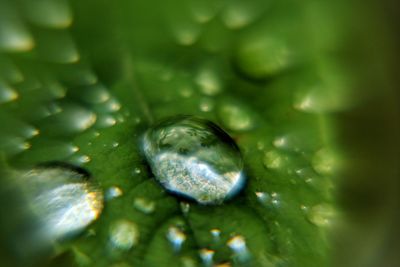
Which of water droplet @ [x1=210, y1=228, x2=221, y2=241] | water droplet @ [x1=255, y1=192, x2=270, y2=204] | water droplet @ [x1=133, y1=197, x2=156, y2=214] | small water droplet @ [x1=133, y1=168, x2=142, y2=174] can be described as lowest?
water droplet @ [x1=210, y1=228, x2=221, y2=241]

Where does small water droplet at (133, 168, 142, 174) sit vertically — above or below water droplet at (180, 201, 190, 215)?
above

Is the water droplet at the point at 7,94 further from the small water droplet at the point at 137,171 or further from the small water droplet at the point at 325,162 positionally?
the small water droplet at the point at 325,162

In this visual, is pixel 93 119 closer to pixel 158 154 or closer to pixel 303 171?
pixel 158 154

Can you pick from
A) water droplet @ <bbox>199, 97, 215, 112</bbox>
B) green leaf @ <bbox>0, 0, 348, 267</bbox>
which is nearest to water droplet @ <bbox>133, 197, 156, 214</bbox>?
green leaf @ <bbox>0, 0, 348, 267</bbox>

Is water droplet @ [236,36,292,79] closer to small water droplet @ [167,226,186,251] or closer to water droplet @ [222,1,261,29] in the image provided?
water droplet @ [222,1,261,29]

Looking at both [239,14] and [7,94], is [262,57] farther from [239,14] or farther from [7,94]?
[7,94]

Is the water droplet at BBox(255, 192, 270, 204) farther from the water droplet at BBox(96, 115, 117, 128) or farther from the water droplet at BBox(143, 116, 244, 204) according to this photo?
the water droplet at BBox(96, 115, 117, 128)

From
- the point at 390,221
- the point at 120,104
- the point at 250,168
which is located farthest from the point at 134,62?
the point at 390,221

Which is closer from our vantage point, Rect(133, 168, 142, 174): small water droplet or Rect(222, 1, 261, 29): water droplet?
Rect(222, 1, 261, 29): water droplet

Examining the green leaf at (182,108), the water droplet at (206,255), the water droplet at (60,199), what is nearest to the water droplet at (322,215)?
the green leaf at (182,108)
